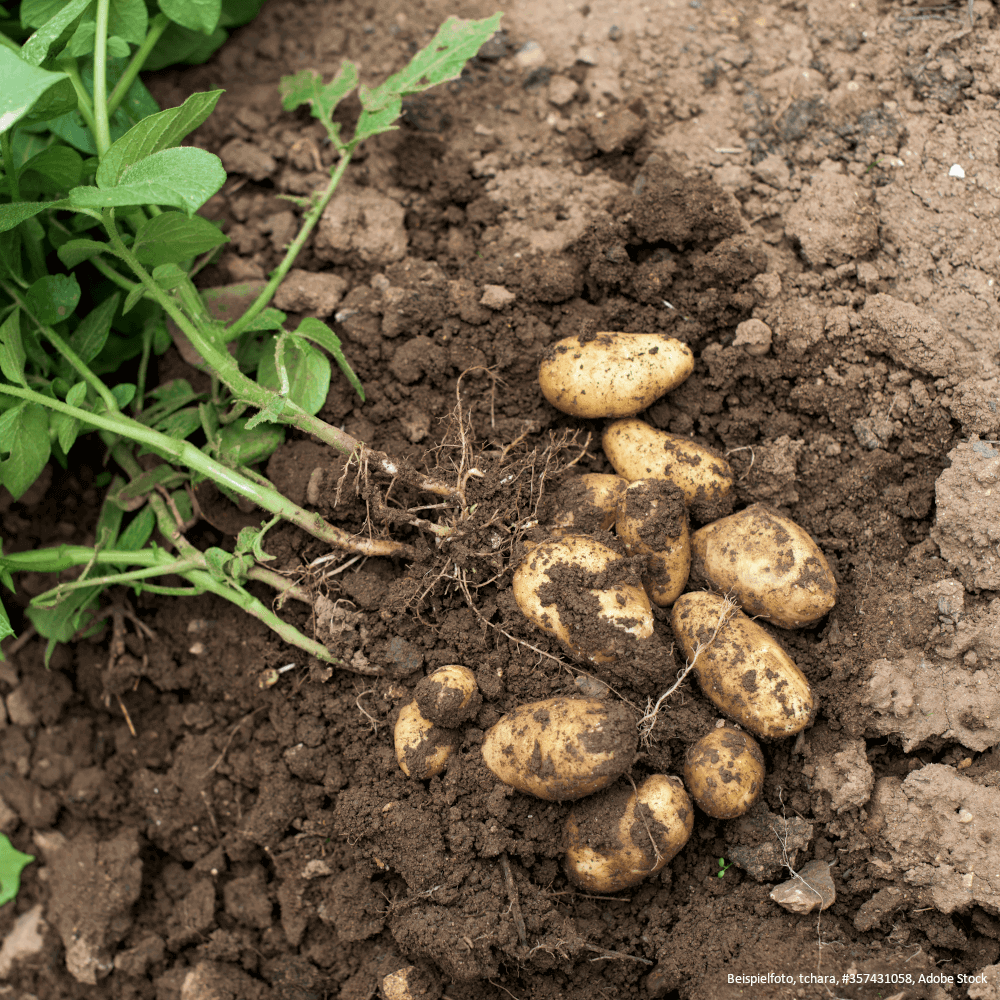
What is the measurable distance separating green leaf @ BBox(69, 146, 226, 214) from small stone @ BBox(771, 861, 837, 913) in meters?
1.95

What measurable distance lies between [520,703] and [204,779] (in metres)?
0.98

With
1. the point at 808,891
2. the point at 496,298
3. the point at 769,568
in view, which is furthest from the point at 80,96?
the point at 808,891

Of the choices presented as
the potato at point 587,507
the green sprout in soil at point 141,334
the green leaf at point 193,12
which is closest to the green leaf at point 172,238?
the green sprout in soil at point 141,334

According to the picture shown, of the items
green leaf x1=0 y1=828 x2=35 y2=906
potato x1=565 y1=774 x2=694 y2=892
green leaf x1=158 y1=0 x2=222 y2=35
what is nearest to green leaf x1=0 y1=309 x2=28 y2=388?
green leaf x1=158 y1=0 x2=222 y2=35

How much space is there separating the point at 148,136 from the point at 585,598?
140 centimetres

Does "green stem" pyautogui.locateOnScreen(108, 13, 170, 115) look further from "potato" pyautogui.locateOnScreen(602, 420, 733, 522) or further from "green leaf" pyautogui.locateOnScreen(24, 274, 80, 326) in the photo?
"potato" pyautogui.locateOnScreen(602, 420, 733, 522)

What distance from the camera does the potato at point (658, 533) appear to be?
6.09 feet

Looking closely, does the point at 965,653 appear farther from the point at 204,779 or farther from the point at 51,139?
the point at 51,139

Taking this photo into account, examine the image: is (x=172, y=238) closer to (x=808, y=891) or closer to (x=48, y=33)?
(x=48, y=33)

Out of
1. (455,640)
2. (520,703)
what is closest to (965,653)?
(520,703)

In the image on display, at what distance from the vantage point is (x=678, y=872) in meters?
1.86

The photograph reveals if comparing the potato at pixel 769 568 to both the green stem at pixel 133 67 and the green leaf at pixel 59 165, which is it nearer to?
the green leaf at pixel 59 165

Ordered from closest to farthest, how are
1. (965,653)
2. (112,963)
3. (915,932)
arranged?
(915,932), (965,653), (112,963)

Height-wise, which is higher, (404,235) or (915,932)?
(404,235)
